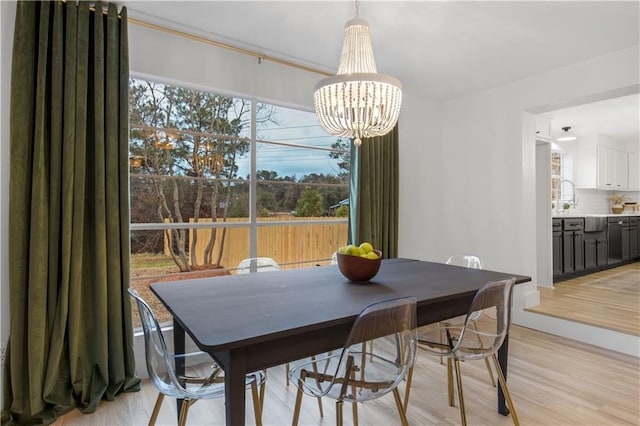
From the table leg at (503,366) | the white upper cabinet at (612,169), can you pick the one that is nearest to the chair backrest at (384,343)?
the table leg at (503,366)

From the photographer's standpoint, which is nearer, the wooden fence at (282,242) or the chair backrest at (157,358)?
the chair backrest at (157,358)

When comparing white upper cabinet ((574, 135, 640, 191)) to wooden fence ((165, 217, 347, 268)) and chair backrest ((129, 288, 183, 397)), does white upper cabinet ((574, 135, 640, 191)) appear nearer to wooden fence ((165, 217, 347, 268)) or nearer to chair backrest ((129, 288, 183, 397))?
wooden fence ((165, 217, 347, 268))

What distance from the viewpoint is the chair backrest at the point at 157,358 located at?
1.47 m

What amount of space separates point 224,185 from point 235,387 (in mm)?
2148

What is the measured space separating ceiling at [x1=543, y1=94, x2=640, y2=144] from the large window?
3295mm

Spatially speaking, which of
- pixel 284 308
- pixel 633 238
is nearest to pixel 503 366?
pixel 284 308

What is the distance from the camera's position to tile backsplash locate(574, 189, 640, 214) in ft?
22.0

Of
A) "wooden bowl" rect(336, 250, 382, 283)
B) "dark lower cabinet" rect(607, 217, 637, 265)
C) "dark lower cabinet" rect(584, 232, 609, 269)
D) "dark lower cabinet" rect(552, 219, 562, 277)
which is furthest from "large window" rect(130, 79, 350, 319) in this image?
"dark lower cabinet" rect(607, 217, 637, 265)

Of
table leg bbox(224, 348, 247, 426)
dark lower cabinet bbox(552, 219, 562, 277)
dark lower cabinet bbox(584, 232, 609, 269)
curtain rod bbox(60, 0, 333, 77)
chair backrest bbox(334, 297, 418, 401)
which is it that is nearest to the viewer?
table leg bbox(224, 348, 247, 426)

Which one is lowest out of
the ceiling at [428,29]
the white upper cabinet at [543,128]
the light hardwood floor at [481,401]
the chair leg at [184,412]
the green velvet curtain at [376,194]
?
the light hardwood floor at [481,401]

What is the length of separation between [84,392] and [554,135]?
23.6 feet

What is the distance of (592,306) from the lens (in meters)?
3.79

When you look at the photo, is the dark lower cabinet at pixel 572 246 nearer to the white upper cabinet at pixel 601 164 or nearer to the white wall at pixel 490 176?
the white wall at pixel 490 176

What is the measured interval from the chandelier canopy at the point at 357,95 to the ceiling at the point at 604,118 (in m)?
3.75
